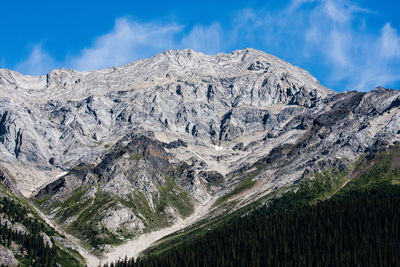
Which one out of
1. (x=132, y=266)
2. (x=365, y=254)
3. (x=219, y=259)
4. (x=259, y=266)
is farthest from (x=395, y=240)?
(x=132, y=266)

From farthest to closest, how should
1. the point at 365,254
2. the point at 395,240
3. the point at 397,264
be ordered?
1. the point at 395,240
2. the point at 365,254
3. the point at 397,264

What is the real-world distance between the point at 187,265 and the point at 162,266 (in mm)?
11977

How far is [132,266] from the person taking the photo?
652ft

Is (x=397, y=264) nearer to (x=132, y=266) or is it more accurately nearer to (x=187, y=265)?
(x=187, y=265)

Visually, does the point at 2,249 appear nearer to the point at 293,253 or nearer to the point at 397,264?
the point at 293,253

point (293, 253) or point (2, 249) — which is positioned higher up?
point (2, 249)

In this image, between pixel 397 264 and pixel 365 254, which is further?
pixel 365 254

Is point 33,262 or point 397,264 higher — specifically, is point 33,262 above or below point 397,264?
above

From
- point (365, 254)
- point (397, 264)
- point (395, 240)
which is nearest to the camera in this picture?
point (397, 264)

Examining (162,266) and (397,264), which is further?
(162,266)

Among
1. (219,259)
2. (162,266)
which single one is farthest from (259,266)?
(162,266)

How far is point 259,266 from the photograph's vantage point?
190 metres

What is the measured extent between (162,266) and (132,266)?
14328 millimetres

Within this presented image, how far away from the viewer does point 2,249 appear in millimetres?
187125
